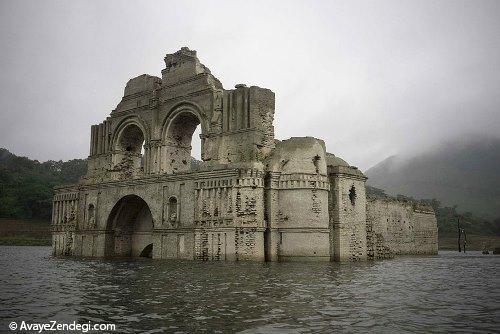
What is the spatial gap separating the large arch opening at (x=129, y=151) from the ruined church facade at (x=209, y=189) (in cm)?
8

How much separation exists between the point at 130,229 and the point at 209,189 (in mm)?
10375

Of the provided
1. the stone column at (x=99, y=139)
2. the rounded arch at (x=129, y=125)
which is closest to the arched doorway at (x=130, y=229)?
the rounded arch at (x=129, y=125)

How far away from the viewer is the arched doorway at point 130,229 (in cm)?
3145

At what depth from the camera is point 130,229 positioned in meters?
32.6

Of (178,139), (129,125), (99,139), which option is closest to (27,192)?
(99,139)

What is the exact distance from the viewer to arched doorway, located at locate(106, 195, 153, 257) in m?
31.5

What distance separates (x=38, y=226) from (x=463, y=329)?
281 ft

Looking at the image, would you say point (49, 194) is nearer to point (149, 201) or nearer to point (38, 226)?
point (38, 226)

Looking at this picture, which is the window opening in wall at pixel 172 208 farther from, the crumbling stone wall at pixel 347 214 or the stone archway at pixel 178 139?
the crumbling stone wall at pixel 347 214

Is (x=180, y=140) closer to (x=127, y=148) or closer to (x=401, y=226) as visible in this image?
(x=127, y=148)

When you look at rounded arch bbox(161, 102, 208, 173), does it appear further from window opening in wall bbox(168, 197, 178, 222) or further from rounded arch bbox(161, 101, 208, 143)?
window opening in wall bbox(168, 197, 178, 222)

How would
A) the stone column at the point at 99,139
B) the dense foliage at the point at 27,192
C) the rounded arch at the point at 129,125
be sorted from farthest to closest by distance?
the dense foliage at the point at 27,192 < the stone column at the point at 99,139 < the rounded arch at the point at 129,125

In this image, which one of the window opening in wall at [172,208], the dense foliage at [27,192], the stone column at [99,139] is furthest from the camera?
the dense foliage at [27,192]

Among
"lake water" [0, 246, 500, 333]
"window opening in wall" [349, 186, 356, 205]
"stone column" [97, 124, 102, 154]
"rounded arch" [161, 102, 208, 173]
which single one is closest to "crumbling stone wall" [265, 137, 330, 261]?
"window opening in wall" [349, 186, 356, 205]
